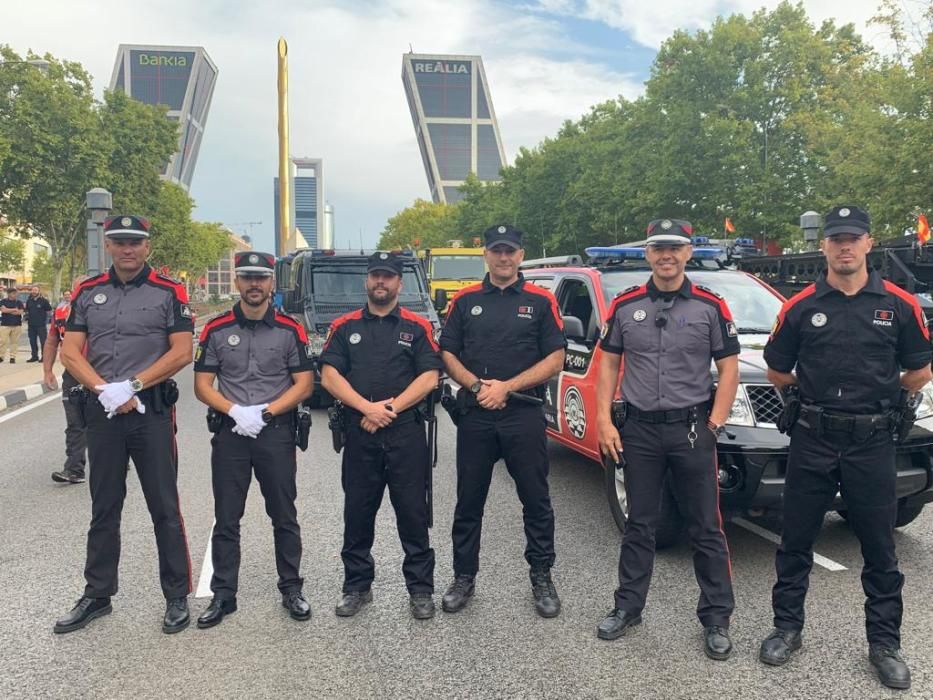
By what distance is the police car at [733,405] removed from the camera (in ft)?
14.0

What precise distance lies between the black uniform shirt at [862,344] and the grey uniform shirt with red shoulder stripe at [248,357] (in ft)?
8.06

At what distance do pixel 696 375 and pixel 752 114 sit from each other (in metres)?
27.4

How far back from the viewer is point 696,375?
3.77m

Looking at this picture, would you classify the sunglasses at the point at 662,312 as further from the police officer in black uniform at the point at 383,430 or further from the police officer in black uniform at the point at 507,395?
the police officer in black uniform at the point at 383,430

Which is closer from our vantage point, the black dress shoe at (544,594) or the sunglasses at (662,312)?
the sunglasses at (662,312)

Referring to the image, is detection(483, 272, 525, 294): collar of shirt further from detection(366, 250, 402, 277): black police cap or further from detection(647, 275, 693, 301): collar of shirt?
detection(647, 275, 693, 301): collar of shirt

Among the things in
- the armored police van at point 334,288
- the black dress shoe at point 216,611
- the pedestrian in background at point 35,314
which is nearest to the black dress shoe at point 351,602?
the black dress shoe at point 216,611

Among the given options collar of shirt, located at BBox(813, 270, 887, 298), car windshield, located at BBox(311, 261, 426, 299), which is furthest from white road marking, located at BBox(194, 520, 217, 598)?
car windshield, located at BBox(311, 261, 426, 299)

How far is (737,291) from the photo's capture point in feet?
19.9

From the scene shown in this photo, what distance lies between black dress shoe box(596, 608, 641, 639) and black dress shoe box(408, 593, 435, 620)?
0.82 m

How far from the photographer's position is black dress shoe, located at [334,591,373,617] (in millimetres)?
3951

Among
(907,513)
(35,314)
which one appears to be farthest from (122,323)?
(35,314)

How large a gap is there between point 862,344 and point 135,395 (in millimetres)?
3282

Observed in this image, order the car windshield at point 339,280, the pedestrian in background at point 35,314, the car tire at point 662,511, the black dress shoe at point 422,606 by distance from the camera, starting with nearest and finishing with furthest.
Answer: the black dress shoe at point 422,606
the car tire at point 662,511
the car windshield at point 339,280
the pedestrian in background at point 35,314
